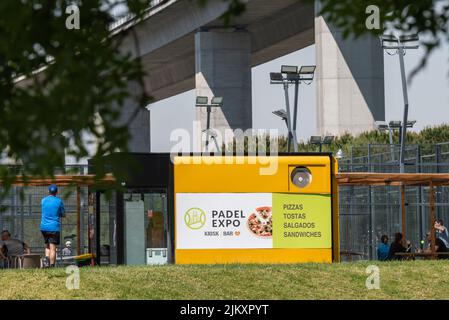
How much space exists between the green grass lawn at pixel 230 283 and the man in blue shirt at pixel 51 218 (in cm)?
369

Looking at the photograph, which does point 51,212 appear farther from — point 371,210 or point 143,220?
point 371,210

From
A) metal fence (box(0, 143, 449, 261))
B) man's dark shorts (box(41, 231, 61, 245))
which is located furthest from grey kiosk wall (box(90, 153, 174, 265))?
metal fence (box(0, 143, 449, 261))

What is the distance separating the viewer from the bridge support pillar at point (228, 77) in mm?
71375

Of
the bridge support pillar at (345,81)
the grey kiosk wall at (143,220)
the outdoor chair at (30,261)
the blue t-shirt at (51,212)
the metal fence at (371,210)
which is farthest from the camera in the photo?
the bridge support pillar at (345,81)

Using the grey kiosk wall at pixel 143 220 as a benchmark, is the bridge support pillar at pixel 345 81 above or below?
above

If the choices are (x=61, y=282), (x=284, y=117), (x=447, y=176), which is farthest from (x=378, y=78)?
(x=61, y=282)

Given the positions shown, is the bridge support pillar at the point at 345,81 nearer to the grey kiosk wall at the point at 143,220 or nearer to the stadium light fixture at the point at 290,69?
the stadium light fixture at the point at 290,69

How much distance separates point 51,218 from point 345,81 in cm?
3564

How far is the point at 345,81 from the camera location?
59.7 metres

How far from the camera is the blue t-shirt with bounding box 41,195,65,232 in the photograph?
2525cm

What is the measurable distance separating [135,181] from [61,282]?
636 centimetres

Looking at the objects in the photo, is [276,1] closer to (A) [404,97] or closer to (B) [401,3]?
(A) [404,97]

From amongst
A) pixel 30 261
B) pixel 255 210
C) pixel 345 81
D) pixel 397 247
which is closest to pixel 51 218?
pixel 30 261

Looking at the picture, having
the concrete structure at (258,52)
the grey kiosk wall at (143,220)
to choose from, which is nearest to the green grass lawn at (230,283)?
the grey kiosk wall at (143,220)
